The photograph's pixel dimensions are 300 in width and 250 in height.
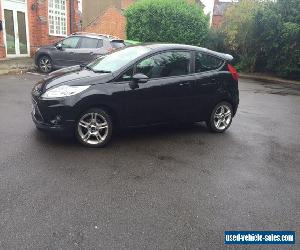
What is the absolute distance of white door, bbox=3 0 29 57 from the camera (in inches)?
647

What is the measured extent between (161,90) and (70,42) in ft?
28.7

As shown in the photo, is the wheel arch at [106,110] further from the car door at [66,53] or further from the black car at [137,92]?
the car door at [66,53]

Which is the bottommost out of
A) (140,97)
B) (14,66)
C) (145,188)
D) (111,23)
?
(145,188)

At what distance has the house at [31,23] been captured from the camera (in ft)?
54.1

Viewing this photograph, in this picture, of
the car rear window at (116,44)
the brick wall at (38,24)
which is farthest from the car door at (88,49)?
the brick wall at (38,24)

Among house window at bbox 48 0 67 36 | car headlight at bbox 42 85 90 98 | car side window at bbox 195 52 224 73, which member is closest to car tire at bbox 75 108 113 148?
car headlight at bbox 42 85 90 98

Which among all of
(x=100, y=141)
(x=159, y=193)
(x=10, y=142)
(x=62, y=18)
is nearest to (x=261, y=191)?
(x=159, y=193)

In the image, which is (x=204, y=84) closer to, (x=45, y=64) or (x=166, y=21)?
(x=45, y=64)

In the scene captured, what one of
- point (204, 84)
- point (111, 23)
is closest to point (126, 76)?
point (204, 84)

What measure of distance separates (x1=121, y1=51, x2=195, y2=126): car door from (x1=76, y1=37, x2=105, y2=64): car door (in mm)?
7508

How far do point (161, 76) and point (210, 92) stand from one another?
1.18m

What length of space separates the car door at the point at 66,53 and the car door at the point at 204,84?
26.0 ft

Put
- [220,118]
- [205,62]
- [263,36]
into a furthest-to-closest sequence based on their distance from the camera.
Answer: [263,36]
[220,118]
[205,62]

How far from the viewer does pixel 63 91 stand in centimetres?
547
